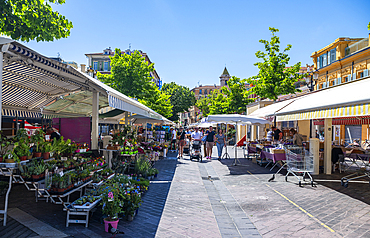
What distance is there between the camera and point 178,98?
6494 centimetres

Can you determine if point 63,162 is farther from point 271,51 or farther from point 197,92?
point 197,92

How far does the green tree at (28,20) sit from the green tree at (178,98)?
5508 centimetres

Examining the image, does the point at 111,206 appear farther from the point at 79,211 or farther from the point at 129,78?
the point at 129,78

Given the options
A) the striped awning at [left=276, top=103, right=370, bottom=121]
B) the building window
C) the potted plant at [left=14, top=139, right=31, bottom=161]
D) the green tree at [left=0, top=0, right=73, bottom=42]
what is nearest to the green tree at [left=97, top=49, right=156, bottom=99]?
the green tree at [left=0, top=0, right=73, bottom=42]

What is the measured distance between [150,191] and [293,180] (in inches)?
196

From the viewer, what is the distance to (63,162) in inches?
203

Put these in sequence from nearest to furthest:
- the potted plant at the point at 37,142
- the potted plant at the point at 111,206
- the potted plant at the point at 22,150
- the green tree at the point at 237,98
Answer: the potted plant at the point at 111,206 < the potted plant at the point at 22,150 < the potted plant at the point at 37,142 < the green tree at the point at 237,98

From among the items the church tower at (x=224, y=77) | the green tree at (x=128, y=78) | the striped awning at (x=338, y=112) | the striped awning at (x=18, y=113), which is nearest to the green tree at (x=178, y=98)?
the green tree at (x=128, y=78)

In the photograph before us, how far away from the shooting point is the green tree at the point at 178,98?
2537 inches

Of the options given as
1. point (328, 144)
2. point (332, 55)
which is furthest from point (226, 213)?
point (332, 55)

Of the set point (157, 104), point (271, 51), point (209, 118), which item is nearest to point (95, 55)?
point (157, 104)

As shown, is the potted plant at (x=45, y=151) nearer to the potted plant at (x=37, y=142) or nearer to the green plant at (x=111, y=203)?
the potted plant at (x=37, y=142)

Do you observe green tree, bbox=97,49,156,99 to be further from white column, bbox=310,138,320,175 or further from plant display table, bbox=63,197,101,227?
plant display table, bbox=63,197,101,227

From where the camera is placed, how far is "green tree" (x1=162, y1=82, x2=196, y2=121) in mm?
64438
